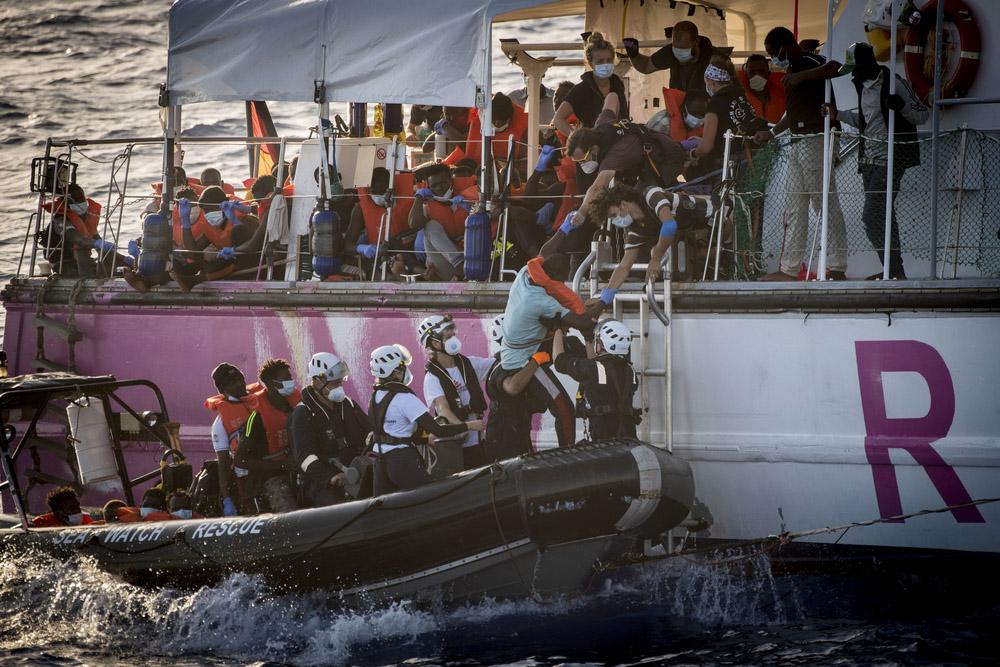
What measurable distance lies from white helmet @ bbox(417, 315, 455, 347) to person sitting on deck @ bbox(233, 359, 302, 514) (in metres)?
1.10

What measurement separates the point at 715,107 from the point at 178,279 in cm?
429

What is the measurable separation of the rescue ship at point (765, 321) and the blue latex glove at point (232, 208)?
509 mm

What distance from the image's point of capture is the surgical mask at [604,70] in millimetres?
9500

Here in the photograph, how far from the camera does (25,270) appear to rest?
1977 cm

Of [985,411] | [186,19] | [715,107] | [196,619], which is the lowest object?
[196,619]

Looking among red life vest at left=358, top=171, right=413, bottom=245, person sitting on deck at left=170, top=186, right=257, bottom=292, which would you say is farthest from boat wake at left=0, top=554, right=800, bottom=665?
red life vest at left=358, top=171, right=413, bottom=245

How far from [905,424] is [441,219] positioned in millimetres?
3705

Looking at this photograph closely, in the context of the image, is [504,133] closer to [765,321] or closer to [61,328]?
[765,321]

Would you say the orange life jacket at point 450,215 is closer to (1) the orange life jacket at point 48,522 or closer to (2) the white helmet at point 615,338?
(2) the white helmet at point 615,338

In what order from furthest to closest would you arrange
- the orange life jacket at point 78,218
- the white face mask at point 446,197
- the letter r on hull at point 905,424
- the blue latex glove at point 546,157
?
the orange life jacket at point 78,218, the white face mask at point 446,197, the blue latex glove at point 546,157, the letter r on hull at point 905,424

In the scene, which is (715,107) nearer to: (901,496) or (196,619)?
(901,496)

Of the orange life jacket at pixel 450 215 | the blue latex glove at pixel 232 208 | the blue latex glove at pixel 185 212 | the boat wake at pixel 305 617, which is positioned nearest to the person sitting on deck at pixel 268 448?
the boat wake at pixel 305 617

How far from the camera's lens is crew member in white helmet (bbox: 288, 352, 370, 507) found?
868 centimetres

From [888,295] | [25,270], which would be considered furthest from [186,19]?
[25,270]
